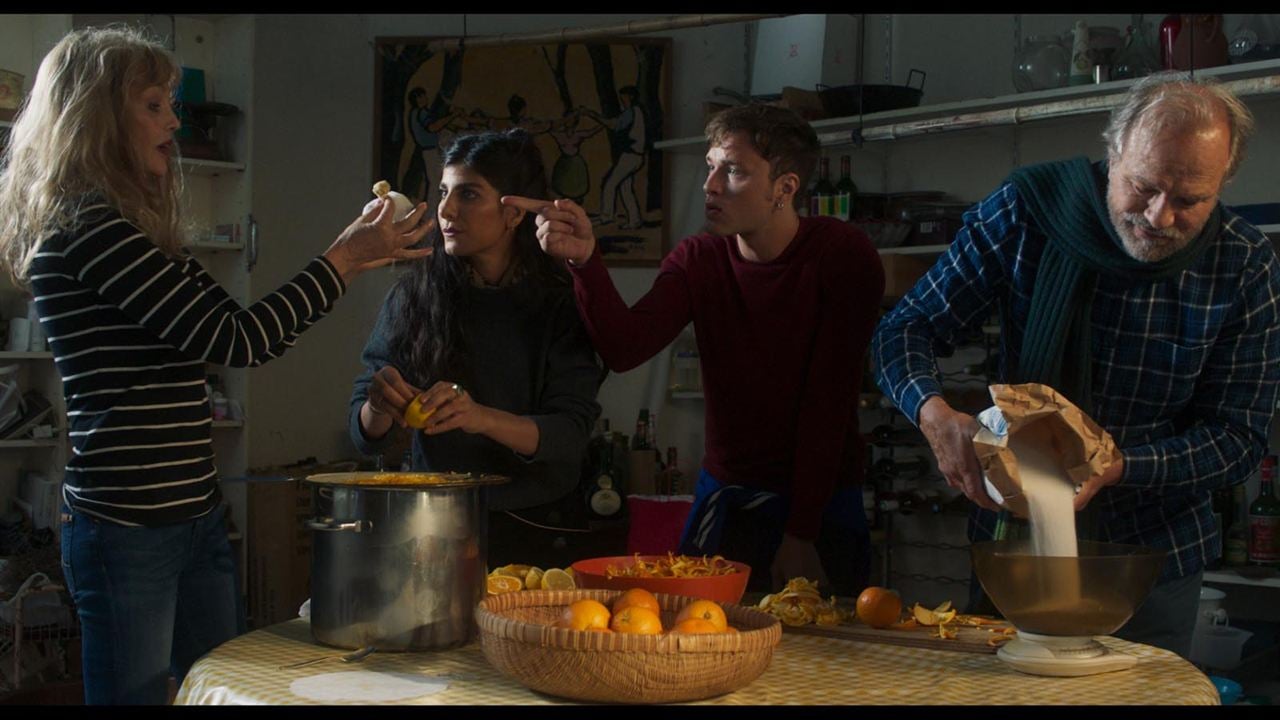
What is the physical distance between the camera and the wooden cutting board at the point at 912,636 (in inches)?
70.6

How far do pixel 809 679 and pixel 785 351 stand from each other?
3.33 ft

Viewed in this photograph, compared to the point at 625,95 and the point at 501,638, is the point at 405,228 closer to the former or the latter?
the point at 501,638

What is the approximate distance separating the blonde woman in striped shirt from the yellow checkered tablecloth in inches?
12.8

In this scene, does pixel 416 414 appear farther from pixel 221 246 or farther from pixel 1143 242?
pixel 221 246

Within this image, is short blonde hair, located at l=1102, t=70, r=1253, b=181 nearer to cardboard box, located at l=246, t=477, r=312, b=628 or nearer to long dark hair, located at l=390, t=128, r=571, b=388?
long dark hair, located at l=390, t=128, r=571, b=388

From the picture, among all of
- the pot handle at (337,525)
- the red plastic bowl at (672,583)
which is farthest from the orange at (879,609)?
the pot handle at (337,525)

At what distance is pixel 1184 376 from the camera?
2.15 meters

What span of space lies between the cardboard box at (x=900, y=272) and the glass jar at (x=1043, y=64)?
68 cm

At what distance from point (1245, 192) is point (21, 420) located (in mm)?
4168

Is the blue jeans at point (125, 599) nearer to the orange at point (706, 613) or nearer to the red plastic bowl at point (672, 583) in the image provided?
the red plastic bowl at point (672, 583)

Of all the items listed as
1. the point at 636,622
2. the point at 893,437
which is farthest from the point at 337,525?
the point at 893,437

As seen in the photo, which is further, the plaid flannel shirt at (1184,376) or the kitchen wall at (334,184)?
the kitchen wall at (334,184)

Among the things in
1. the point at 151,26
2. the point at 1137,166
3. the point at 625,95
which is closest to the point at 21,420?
the point at 151,26

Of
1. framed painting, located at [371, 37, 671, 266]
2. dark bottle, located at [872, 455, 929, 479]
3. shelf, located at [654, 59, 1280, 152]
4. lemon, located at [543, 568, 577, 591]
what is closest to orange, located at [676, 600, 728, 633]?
lemon, located at [543, 568, 577, 591]
